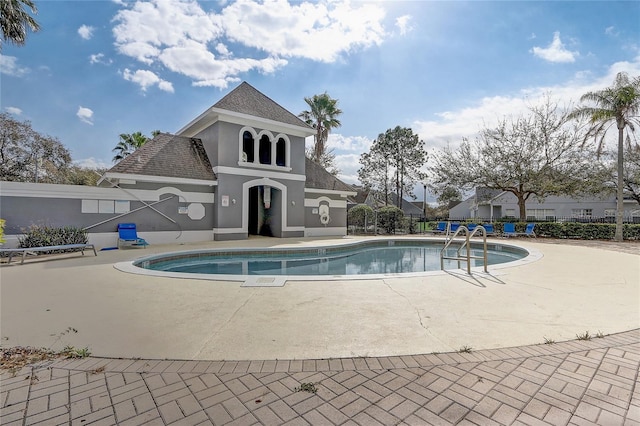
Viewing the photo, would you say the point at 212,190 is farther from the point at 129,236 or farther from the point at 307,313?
the point at 307,313

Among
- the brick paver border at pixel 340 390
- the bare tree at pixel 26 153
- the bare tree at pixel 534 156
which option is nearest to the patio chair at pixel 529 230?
the bare tree at pixel 534 156

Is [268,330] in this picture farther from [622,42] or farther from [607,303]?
[622,42]

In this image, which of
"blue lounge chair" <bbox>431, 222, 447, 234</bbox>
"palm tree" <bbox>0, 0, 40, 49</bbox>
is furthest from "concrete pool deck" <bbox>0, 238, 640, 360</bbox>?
"blue lounge chair" <bbox>431, 222, 447, 234</bbox>

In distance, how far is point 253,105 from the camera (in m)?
16.6

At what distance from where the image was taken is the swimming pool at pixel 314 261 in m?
9.24

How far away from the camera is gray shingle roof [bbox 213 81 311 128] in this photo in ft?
51.0

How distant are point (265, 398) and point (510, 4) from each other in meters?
12.2

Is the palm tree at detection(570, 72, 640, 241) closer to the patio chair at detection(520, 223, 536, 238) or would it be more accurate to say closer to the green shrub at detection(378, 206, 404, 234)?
the patio chair at detection(520, 223, 536, 238)

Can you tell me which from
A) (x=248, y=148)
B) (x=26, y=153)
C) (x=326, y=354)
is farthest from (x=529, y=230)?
(x=26, y=153)

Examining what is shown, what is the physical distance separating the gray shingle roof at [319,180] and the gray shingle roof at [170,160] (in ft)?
20.4

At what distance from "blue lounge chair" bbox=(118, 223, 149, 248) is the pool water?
Result: 2909 mm

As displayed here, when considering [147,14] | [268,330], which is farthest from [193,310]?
[147,14]

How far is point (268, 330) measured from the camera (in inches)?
145

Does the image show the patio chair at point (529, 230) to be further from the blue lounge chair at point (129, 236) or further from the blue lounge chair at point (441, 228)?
the blue lounge chair at point (129, 236)
